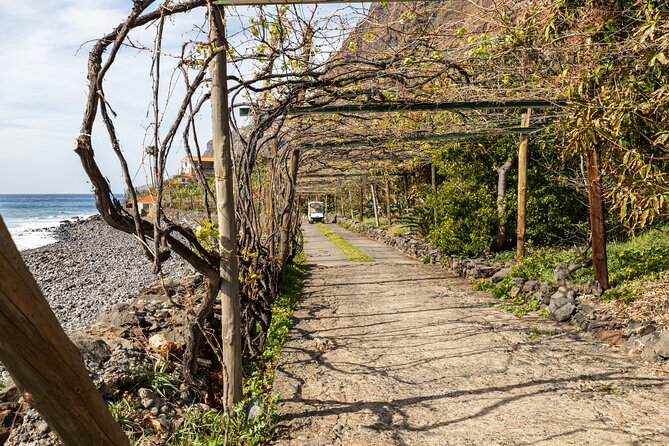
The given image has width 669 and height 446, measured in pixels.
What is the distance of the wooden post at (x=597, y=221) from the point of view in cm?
675

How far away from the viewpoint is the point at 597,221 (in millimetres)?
6977

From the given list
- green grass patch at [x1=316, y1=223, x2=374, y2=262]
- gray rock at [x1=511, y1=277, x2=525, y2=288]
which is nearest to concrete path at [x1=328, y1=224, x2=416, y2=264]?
green grass patch at [x1=316, y1=223, x2=374, y2=262]

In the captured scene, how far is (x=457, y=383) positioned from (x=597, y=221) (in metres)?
3.61

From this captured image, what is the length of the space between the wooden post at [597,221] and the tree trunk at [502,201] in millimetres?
4123

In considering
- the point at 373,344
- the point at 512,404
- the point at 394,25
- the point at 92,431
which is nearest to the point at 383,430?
the point at 512,404

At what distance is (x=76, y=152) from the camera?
2.46 metres

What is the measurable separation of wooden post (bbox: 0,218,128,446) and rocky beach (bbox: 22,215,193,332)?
6.25 metres

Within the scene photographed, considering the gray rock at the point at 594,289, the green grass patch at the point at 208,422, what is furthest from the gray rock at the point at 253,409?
the gray rock at the point at 594,289

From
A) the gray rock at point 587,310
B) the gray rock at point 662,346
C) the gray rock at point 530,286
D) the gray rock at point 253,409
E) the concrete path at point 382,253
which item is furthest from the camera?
the concrete path at point 382,253

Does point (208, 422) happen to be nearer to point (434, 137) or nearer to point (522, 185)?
point (434, 137)

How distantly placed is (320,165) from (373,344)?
12200 mm

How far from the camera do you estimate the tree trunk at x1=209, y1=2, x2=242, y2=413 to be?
3.67 meters

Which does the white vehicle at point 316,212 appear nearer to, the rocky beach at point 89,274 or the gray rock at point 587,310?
the rocky beach at point 89,274

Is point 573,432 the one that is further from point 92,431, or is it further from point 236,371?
point 92,431
